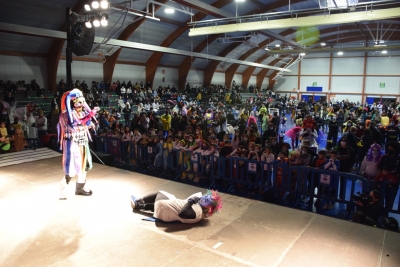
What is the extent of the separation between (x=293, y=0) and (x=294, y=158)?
13183 millimetres

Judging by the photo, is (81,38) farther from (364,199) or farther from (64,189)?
(364,199)

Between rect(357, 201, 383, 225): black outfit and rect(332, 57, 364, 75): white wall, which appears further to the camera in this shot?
rect(332, 57, 364, 75): white wall

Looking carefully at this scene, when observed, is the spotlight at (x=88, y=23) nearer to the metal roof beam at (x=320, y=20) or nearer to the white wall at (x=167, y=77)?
the metal roof beam at (x=320, y=20)

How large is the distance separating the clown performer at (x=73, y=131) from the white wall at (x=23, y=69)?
12773 millimetres

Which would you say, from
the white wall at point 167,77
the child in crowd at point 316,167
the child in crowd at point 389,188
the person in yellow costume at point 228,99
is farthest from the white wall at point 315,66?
the child in crowd at point 389,188

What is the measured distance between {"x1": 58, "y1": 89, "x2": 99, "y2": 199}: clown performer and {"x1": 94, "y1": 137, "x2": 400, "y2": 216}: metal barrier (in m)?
2.74

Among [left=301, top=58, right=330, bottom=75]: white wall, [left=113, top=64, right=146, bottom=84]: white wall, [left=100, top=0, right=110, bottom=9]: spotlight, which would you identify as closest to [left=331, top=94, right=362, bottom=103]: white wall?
[left=301, top=58, right=330, bottom=75]: white wall

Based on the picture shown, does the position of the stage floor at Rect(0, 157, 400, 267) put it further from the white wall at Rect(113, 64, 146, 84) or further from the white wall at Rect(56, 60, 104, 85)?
the white wall at Rect(113, 64, 146, 84)

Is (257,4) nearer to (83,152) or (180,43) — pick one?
(180,43)

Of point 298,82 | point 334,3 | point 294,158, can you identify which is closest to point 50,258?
point 294,158

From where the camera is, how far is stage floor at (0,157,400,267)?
11.4 feet

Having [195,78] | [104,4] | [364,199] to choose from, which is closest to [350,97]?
[195,78]

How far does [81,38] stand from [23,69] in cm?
1130

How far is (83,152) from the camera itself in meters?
5.28
